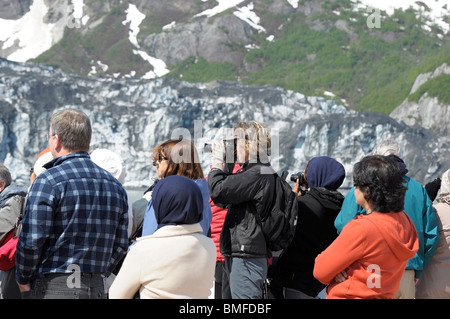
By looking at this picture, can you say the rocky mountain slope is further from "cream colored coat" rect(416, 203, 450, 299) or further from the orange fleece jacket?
the orange fleece jacket

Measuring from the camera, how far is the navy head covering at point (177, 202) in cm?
298

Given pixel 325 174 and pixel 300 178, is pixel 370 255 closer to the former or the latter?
pixel 325 174

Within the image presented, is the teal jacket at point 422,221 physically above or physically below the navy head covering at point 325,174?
below

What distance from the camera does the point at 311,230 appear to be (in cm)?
412

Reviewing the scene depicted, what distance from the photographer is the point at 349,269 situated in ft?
10.2

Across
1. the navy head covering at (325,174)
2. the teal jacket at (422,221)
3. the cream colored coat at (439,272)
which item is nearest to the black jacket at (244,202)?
the navy head covering at (325,174)

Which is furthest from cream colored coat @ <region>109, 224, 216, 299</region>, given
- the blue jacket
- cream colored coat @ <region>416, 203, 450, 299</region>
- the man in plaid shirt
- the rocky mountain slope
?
the rocky mountain slope

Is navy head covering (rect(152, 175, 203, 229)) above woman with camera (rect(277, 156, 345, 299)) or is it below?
above

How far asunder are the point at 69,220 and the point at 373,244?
1.48m

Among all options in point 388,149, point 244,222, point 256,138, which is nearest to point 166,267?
point 244,222

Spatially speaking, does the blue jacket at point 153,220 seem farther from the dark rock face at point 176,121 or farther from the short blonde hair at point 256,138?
the dark rock face at point 176,121

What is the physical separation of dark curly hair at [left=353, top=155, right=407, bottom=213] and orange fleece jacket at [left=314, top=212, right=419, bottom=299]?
5cm

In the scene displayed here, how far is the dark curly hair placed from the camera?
312 centimetres

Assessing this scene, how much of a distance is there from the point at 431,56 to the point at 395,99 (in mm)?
16612
